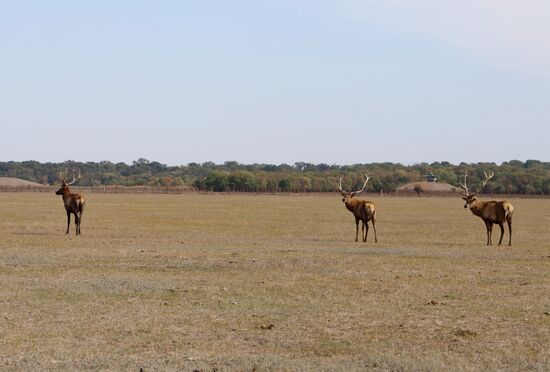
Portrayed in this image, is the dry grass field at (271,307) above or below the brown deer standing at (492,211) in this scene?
below

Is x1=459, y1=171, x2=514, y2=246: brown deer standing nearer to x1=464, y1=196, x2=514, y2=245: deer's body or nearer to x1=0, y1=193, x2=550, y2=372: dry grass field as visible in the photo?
x1=464, y1=196, x2=514, y2=245: deer's body

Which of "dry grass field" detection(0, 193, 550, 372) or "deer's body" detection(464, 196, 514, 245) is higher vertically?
"deer's body" detection(464, 196, 514, 245)

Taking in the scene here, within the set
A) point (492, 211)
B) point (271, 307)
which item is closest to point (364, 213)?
point (492, 211)

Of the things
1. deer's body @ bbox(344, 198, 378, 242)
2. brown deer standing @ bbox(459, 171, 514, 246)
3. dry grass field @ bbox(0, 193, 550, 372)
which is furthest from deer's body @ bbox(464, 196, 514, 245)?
deer's body @ bbox(344, 198, 378, 242)

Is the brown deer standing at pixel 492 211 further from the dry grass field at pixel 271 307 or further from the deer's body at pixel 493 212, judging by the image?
the dry grass field at pixel 271 307

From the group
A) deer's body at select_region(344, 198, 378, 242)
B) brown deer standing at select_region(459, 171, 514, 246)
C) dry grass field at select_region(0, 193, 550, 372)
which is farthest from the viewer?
deer's body at select_region(344, 198, 378, 242)

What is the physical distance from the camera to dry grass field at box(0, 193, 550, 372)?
10.5m

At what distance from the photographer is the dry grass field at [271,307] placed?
34.6 ft

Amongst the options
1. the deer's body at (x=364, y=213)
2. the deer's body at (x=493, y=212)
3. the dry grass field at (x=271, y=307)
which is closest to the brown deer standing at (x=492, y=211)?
the deer's body at (x=493, y=212)

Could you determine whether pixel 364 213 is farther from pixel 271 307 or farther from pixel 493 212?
pixel 271 307

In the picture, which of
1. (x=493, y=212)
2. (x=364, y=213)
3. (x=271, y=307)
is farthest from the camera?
(x=364, y=213)

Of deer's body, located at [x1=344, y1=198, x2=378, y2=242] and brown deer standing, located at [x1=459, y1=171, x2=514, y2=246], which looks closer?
brown deer standing, located at [x1=459, y1=171, x2=514, y2=246]

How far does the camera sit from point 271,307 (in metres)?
14.1

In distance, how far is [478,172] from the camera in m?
170
